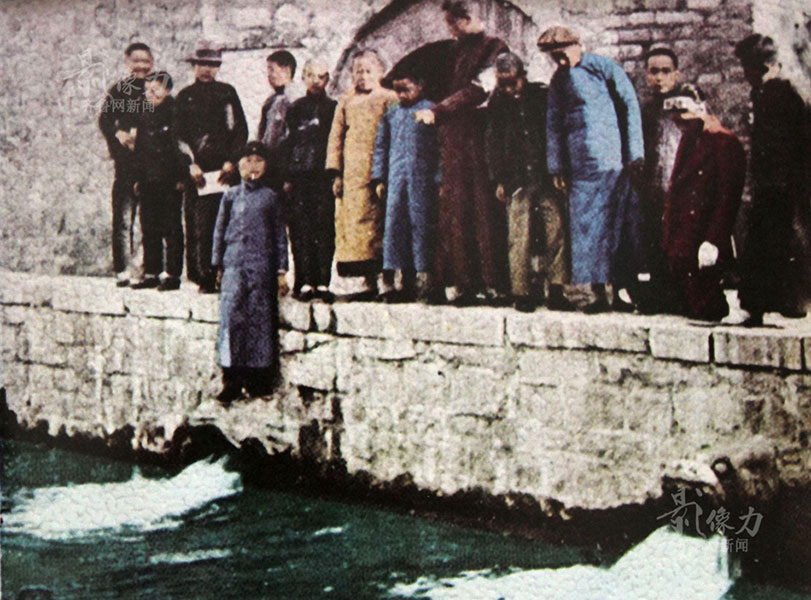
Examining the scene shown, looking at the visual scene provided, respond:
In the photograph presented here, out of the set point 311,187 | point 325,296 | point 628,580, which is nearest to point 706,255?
point 628,580

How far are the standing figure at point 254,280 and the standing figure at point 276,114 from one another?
55 mm

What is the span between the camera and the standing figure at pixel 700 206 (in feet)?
13.6

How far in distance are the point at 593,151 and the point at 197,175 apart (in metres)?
2.28

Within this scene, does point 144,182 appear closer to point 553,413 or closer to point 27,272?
point 27,272

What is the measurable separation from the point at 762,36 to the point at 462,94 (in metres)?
1.41

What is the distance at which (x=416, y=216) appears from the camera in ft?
15.5

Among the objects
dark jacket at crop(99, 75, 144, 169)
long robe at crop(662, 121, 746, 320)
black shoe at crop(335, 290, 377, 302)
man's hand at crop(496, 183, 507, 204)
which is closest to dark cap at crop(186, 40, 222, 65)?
dark jacket at crop(99, 75, 144, 169)

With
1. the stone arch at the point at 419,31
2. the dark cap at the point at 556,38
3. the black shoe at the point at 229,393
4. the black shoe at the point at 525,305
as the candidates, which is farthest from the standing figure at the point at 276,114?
the black shoe at the point at 525,305

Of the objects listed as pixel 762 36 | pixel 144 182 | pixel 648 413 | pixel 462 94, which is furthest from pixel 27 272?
pixel 762 36

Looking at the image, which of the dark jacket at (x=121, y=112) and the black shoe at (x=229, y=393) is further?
the dark jacket at (x=121, y=112)

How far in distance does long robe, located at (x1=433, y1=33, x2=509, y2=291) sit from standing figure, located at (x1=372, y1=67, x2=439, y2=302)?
68mm

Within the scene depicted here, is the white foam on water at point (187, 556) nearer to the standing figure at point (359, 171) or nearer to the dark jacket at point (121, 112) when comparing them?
the standing figure at point (359, 171)

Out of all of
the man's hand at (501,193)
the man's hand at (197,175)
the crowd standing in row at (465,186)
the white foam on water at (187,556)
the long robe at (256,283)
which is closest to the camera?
the crowd standing in row at (465,186)

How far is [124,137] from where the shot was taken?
540cm
